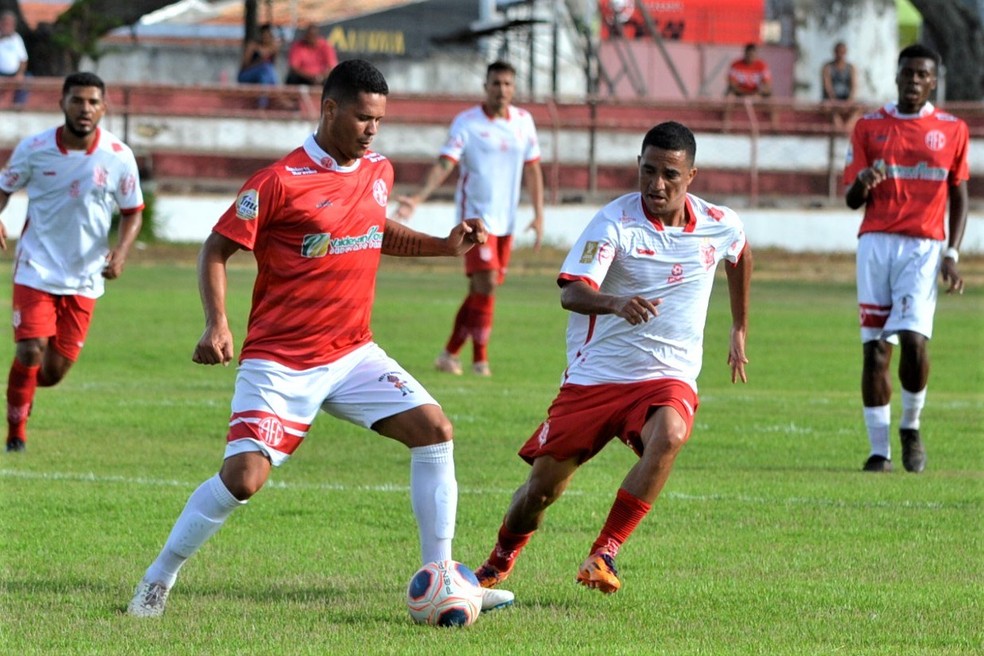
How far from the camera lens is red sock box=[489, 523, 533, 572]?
6.93 metres

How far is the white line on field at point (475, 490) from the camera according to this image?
9.04 m

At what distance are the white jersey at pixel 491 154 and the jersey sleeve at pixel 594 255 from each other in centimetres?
835

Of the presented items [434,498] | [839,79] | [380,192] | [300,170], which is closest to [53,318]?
[380,192]

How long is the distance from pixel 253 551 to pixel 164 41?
39514mm

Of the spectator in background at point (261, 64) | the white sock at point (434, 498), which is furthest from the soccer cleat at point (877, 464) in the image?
the spectator in background at point (261, 64)

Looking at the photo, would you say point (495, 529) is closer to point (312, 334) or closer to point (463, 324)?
point (312, 334)

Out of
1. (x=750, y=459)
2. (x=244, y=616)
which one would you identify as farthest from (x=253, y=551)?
(x=750, y=459)

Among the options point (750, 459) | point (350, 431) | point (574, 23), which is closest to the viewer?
point (750, 459)

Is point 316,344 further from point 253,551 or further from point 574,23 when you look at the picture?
point 574,23

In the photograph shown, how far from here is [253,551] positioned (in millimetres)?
7586

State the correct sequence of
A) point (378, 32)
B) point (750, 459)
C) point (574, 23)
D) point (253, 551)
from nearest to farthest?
point (253, 551) < point (750, 459) < point (574, 23) < point (378, 32)

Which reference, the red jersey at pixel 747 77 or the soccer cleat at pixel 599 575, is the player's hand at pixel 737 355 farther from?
the red jersey at pixel 747 77

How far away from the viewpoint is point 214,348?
19.7 ft

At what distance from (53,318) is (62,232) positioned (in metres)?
0.53
